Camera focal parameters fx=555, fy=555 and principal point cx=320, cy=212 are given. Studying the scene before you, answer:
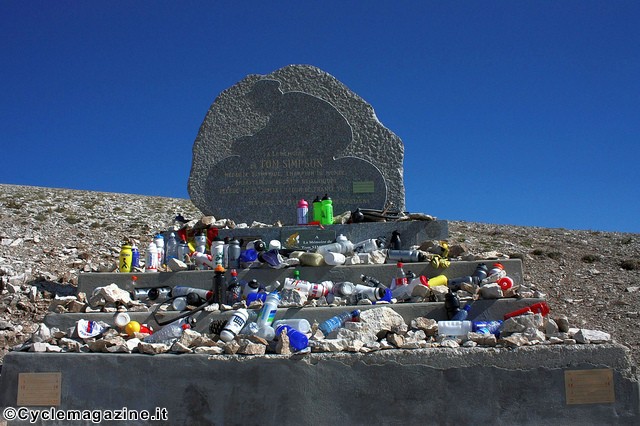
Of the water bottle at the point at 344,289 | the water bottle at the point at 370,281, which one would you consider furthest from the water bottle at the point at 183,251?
the water bottle at the point at 370,281

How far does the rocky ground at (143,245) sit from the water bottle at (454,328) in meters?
3.76

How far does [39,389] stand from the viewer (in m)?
4.72

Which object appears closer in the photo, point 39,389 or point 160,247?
point 39,389

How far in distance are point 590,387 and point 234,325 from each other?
120 inches

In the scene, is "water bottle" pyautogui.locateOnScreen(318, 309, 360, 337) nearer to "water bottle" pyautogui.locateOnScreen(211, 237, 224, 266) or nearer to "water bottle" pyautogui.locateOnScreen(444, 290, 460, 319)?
"water bottle" pyautogui.locateOnScreen(444, 290, 460, 319)

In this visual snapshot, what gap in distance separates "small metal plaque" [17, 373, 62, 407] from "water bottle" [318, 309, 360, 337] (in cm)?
231

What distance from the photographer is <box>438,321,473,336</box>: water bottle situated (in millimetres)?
5074

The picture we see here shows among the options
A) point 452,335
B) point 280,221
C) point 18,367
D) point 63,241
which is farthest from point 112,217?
point 452,335

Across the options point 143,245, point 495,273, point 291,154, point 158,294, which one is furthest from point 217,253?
point 143,245

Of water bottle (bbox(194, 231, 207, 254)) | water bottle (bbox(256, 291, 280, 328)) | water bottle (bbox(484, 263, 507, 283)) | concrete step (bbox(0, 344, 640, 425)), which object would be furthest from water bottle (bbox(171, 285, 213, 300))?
water bottle (bbox(484, 263, 507, 283))

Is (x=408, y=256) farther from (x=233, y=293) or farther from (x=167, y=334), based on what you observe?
(x=167, y=334)

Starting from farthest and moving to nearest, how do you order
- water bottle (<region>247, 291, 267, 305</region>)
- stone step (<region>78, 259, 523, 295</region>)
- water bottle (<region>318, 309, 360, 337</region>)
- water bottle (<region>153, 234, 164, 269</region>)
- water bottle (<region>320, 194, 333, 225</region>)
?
water bottle (<region>320, 194, 333, 225</region>)
water bottle (<region>153, 234, 164, 269</region>)
stone step (<region>78, 259, 523, 295</region>)
water bottle (<region>247, 291, 267, 305</region>)
water bottle (<region>318, 309, 360, 337</region>)

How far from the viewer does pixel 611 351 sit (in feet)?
14.4

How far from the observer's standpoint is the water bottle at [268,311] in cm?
533
